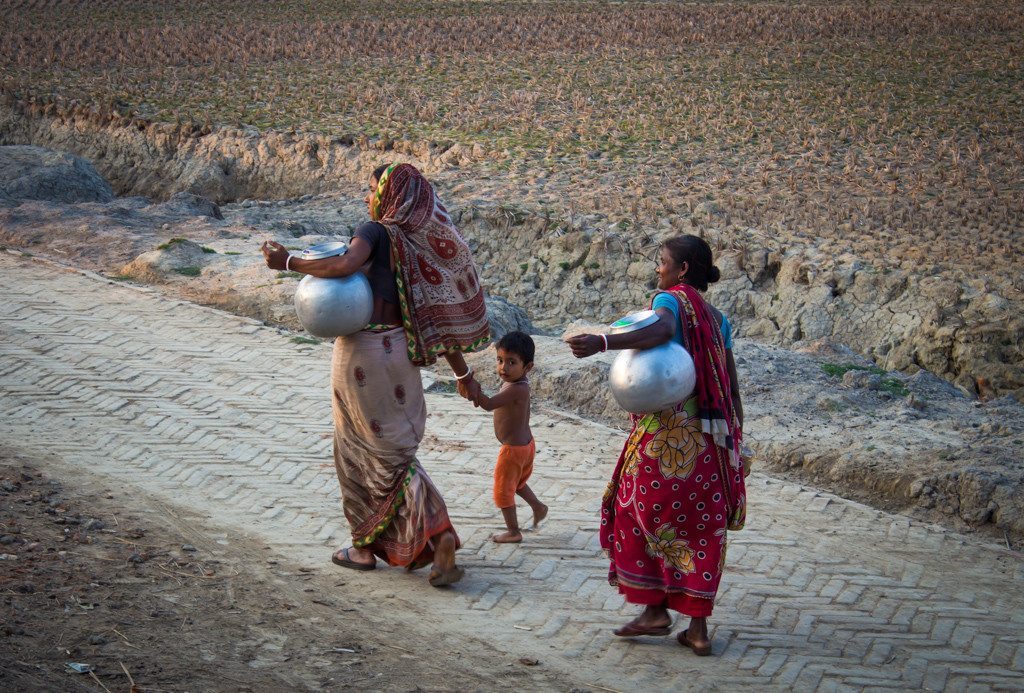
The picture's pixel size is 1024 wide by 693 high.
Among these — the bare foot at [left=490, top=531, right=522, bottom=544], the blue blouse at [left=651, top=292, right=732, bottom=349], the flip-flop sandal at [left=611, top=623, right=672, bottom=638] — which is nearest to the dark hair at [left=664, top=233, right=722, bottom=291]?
the blue blouse at [left=651, top=292, right=732, bottom=349]

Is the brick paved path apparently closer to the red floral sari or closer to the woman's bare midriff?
the red floral sari

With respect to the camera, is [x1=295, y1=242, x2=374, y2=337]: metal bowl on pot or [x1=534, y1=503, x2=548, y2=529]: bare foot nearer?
[x1=295, y1=242, x2=374, y2=337]: metal bowl on pot

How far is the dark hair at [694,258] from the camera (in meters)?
5.08

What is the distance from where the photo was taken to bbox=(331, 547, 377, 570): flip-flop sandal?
6.05 metres

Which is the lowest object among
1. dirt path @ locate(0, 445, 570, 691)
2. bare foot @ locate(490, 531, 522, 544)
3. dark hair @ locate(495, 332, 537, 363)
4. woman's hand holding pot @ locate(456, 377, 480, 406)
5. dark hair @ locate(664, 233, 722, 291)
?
dirt path @ locate(0, 445, 570, 691)

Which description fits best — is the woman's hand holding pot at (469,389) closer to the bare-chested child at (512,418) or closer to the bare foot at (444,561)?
the bare-chested child at (512,418)

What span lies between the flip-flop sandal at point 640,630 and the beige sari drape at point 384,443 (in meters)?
1.09

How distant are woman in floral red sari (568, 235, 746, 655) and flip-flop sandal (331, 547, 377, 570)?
1612mm

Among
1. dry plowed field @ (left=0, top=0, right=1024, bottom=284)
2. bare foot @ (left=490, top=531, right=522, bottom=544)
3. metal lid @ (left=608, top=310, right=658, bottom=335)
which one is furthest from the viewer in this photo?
dry plowed field @ (left=0, top=0, right=1024, bottom=284)

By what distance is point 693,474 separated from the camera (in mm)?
5004

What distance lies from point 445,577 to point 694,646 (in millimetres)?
1386

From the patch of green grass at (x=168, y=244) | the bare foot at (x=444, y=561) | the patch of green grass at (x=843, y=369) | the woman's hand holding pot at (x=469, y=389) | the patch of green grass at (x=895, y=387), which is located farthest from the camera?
the patch of green grass at (x=168, y=244)

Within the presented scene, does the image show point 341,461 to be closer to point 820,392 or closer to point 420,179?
point 420,179

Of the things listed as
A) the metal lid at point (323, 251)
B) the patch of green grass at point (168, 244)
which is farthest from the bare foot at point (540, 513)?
the patch of green grass at point (168, 244)
